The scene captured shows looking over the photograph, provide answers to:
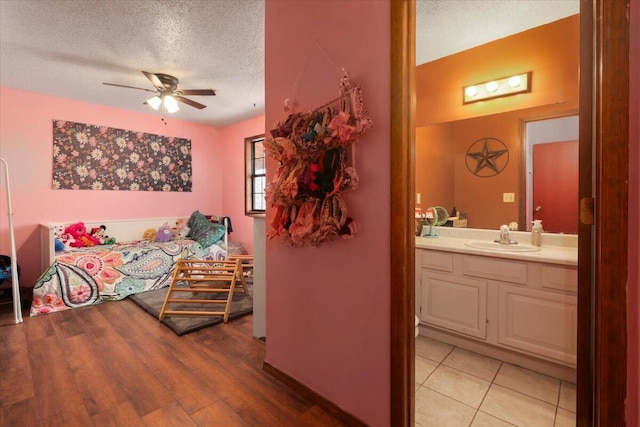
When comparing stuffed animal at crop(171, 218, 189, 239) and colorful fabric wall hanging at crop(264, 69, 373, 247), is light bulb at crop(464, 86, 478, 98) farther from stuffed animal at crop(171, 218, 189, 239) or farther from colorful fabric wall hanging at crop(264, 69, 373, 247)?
stuffed animal at crop(171, 218, 189, 239)

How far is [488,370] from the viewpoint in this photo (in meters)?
1.96

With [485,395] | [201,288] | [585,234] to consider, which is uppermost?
[585,234]

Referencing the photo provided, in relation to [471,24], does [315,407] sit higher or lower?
lower

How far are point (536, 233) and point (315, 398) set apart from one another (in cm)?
190

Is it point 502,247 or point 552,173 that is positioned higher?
point 552,173

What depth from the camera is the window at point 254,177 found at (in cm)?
491

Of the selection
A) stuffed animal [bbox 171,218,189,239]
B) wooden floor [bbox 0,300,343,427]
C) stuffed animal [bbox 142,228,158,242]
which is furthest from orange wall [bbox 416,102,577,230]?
stuffed animal [bbox 142,228,158,242]

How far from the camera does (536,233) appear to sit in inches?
86.4

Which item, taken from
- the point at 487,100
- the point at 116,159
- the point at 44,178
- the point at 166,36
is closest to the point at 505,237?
the point at 487,100

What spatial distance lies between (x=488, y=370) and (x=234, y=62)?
3.22 metres

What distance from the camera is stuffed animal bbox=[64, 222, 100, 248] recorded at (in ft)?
11.9

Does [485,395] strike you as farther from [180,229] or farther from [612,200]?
[180,229]

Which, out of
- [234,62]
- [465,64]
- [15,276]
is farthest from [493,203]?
[15,276]

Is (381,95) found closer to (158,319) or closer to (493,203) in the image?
(493,203)
